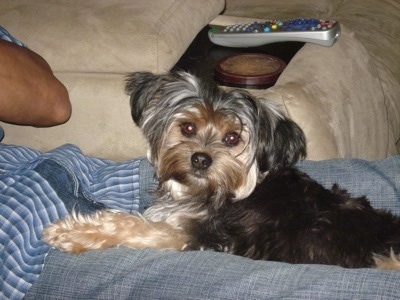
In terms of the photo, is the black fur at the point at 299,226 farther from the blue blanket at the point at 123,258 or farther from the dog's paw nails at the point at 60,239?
the dog's paw nails at the point at 60,239

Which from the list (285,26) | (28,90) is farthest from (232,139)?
(285,26)

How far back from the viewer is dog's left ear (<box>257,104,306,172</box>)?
2182 millimetres

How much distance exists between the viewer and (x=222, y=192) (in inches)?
88.6

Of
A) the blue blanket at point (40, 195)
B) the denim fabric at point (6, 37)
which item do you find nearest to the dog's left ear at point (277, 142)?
the blue blanket at point (40, 195)

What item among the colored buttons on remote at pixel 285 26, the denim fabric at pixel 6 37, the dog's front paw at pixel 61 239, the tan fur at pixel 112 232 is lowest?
the tan fur at pixel 112 232

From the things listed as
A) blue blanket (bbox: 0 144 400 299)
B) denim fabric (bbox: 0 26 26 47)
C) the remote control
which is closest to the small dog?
blue blanket (bbox: 0 144 400 299)

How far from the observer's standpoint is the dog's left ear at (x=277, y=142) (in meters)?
2.18

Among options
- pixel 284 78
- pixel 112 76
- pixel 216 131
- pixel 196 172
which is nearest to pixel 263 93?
pixel 284 78

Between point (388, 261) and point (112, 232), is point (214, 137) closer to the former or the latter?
point (112, 232)

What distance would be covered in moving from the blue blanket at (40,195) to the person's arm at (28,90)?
170 mm

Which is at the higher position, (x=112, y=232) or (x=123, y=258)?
(x=123, y=258)

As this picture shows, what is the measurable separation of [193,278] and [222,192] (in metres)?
0.66

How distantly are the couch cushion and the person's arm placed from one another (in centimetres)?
15

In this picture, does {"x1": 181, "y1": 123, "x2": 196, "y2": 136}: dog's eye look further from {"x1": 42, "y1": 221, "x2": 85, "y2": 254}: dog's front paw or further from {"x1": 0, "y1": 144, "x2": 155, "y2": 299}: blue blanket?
{"x1": 42, "y1": 221, "x2": 85, "y2": 254}: dog's front paw
